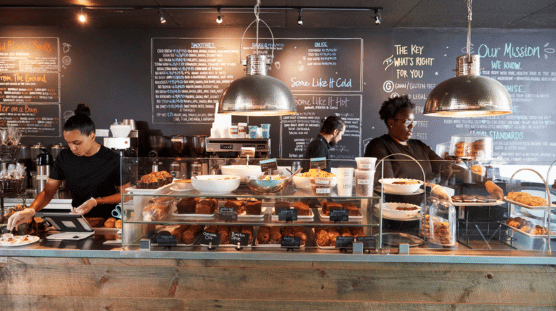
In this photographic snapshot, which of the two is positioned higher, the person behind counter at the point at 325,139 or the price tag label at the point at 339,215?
the person behind counter at the point at 325,139

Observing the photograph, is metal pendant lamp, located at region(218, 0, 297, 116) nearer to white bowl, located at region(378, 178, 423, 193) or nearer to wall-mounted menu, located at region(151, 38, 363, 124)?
white bowl, located at region(378, 178, 423, 193)

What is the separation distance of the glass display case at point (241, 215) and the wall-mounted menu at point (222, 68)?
275 cm

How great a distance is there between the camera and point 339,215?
1.77 meters

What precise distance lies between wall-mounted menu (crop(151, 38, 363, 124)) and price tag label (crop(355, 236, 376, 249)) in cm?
298

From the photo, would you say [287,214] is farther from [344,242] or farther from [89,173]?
[89,173]

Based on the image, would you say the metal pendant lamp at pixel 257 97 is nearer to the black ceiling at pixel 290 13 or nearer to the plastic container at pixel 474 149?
the plastic container at pixel 474 149

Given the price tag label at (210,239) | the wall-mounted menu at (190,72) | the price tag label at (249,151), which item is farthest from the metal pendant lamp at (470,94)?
the wall-mounted menu at (190,72)

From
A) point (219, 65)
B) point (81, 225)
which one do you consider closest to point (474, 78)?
point (81, 225)

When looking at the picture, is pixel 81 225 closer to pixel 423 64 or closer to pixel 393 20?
pixel 393 20

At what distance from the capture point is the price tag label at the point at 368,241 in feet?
5.82

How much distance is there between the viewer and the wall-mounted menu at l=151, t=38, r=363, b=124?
4.47 meters

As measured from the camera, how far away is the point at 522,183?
6.53 feet

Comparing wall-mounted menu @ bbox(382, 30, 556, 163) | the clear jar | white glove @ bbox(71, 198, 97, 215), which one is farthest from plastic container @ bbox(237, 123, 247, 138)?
the clear jar

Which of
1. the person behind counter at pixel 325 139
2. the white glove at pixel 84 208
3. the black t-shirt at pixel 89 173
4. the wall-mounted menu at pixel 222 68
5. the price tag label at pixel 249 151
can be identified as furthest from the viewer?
the wall-mounted menu at pixel 222 68
